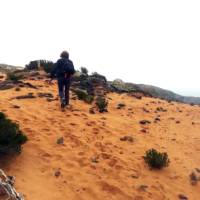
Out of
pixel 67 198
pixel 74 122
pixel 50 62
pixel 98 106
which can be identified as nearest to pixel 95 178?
pixel 67 198

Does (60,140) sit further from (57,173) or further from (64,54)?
(64,54)

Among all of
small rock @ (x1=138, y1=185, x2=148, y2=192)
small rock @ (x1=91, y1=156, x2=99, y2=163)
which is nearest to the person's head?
small rock @ (x1=91, y1=156, x2=99, y2=163)

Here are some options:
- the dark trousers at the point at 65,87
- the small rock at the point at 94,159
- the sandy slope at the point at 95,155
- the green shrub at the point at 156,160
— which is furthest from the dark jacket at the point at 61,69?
the green shrub at the point at 156,160

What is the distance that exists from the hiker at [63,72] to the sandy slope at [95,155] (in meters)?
0.41

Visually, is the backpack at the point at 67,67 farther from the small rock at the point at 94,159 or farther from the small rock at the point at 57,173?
the small rock at the point at 57,173

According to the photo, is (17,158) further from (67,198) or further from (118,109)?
(118,109)

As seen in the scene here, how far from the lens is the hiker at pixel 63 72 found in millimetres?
13062

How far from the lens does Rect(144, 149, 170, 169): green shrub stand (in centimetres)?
937

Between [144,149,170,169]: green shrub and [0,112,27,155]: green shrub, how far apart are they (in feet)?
9.12

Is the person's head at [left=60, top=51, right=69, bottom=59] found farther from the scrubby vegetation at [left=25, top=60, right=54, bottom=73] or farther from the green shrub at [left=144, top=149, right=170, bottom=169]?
the scrubby vegetation at [left=25, top=60, right=54, bottom=73]

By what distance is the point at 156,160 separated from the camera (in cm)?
936

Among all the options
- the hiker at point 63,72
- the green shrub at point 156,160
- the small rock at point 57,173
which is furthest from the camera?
the hiker at point 63,72

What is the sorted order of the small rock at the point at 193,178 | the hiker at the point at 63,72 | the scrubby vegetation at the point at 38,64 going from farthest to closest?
1. the scrubby vegetation at the point at 38,64
2. the hiker at the point at 63,72
3. the small rock at the point at 193,178

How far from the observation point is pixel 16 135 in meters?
8.70
